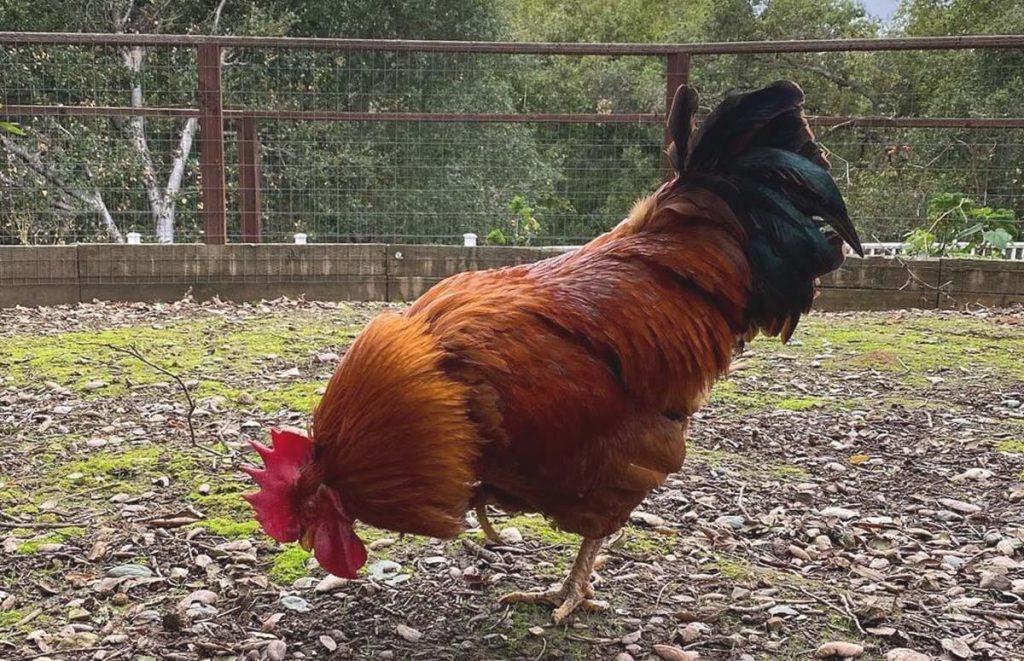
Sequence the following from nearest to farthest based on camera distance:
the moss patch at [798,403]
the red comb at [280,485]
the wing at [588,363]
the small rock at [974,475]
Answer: the red comb at [280,485] < the wing at [588,363] < the small rock at [974,475] < the moss patch at [798,403]

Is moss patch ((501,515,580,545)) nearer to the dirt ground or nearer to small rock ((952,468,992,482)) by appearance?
the dirt ground

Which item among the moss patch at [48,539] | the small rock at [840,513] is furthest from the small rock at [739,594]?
the moss patch at [48,539]

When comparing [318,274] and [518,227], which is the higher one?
[518,227]

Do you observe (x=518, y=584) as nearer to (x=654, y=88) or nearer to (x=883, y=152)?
(x=883, y=152)

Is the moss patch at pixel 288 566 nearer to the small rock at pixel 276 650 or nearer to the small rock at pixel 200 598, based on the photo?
the small rock at pixel 200 598

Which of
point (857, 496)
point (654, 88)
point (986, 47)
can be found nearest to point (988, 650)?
point (857, 496)

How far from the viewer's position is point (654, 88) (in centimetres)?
1254

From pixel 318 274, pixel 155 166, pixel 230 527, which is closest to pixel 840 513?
pixel 230 527

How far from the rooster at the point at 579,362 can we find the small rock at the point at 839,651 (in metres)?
0.72

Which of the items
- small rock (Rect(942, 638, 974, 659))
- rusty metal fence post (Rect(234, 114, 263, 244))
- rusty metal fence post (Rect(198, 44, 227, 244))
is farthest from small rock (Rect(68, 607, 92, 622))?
rusty metal fence post (Rect(234, 114, 263, 244))

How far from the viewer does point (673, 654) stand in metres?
2.45

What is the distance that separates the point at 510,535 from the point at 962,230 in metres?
7.98

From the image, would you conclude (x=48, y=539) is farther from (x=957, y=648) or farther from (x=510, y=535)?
(x=957, y=648)

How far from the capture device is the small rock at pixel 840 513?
3.35 metres
